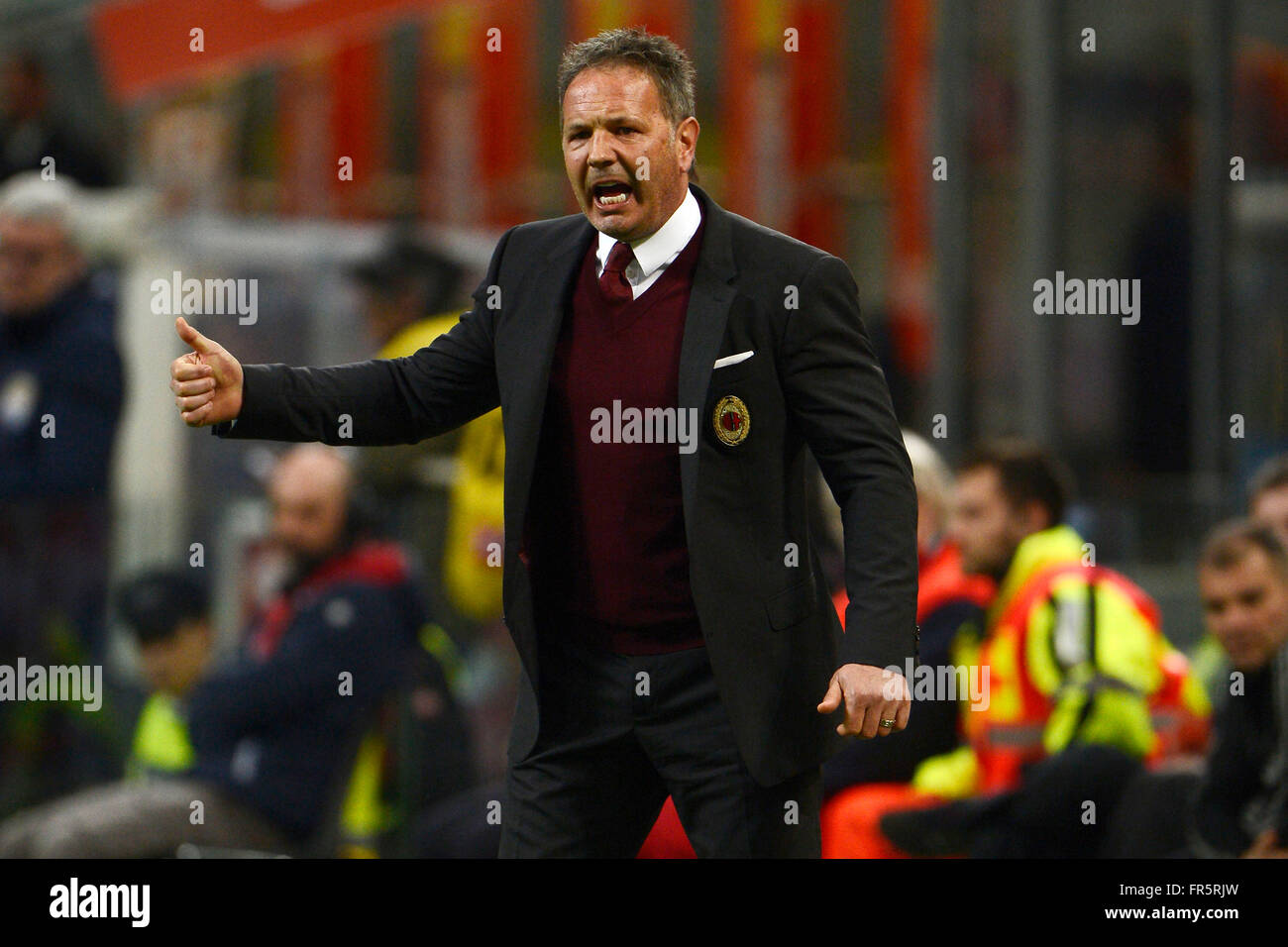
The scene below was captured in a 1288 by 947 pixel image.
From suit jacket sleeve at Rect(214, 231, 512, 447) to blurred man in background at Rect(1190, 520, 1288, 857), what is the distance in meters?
2.44

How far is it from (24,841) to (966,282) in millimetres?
4286

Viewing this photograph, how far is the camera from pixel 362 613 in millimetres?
6328

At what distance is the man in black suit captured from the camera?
354cm

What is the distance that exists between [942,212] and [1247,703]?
371cm

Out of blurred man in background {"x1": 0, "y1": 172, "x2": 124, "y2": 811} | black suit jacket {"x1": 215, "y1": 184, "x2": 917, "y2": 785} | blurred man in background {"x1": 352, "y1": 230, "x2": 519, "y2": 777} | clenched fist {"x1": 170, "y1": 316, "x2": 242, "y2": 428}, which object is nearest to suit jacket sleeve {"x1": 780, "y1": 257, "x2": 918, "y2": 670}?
black suit jacket {"x1": 215, "y1": 184, "x2": 917, "y2": 785}

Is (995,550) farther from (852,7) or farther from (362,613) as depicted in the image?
(852,7)

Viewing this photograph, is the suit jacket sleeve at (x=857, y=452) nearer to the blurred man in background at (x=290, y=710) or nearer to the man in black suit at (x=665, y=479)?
the man in black suit at (x=665, y=479)

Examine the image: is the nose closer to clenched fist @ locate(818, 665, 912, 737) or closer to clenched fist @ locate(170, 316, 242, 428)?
clenched fist @ locate(170, 316, 242, 428)

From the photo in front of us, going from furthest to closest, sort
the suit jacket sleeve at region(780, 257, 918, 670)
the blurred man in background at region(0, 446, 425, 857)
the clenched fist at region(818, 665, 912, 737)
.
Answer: the blurred man in background at region(0, 446, 425, 857) < the suit jacket sleeve at region(780, 257, 918, 670) < the clenched fist at region(818, 665, 912, 737)

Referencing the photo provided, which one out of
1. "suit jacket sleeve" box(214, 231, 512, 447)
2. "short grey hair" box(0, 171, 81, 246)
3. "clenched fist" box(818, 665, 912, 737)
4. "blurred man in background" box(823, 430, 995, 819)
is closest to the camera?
"clenched fist" box(818, 665, 912, 737)

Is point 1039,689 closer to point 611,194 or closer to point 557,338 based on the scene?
point 557,338

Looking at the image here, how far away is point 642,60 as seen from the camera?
3570mm

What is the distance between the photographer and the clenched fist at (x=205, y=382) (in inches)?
139

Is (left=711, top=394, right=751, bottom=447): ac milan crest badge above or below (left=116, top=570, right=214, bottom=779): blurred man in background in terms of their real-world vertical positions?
above
